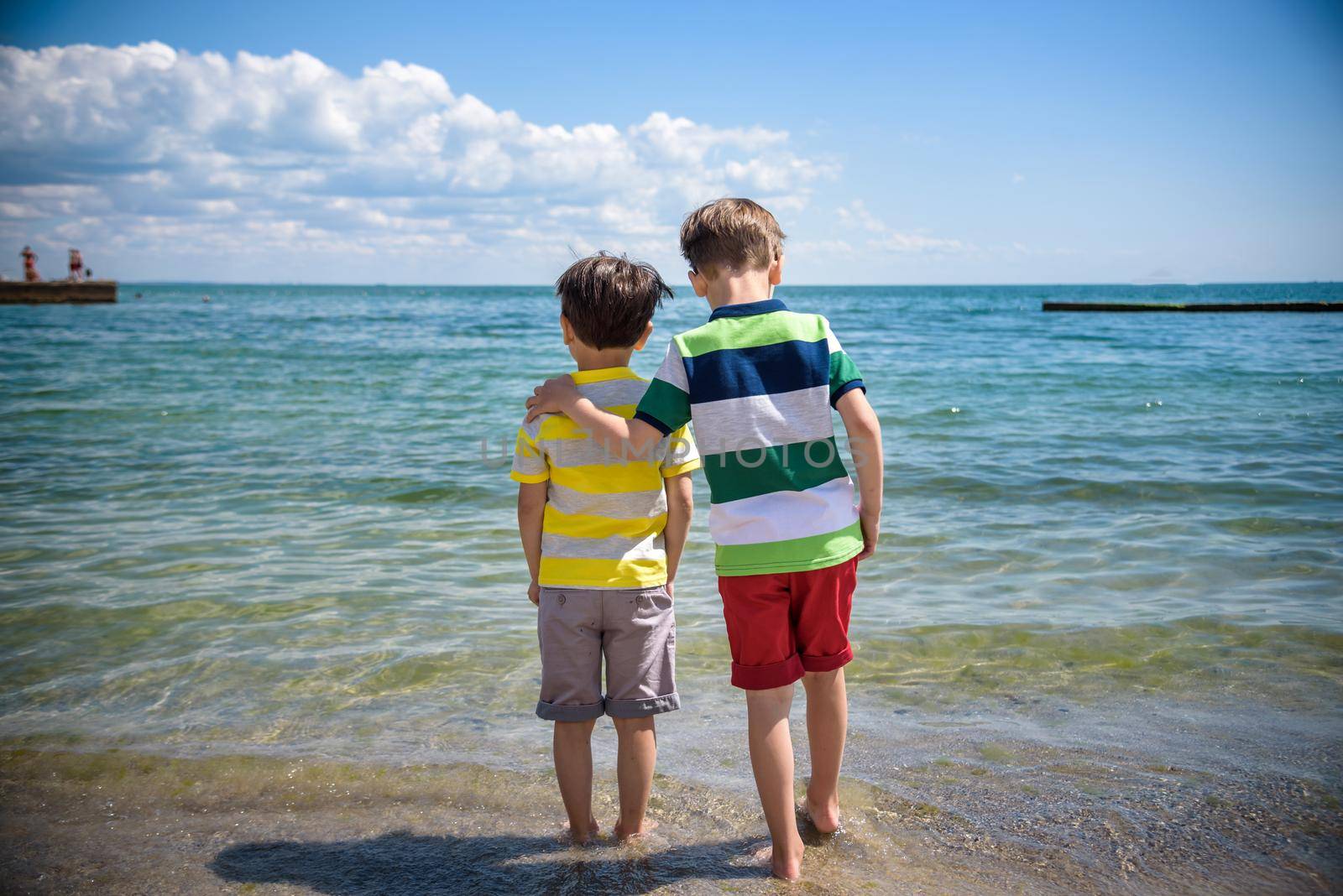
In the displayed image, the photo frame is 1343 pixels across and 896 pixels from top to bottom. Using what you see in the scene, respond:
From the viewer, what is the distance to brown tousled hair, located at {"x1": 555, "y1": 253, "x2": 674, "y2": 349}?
2332 millimetres

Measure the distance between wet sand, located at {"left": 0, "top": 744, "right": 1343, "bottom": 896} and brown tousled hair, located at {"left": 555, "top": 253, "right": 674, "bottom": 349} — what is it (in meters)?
1.47

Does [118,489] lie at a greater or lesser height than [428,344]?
lesser

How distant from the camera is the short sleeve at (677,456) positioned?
93.5 inches

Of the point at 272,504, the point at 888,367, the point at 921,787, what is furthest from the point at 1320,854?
the point at 888,367

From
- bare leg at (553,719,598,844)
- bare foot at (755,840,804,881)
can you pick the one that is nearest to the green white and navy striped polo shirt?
bare leg at (553,719,598,844)

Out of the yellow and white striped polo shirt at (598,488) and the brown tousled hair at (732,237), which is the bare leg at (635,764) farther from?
the brown tousled hair at (732,237)

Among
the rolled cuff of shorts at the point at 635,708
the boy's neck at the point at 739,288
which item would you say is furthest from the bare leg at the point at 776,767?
the boy's neck at the point at 739,288

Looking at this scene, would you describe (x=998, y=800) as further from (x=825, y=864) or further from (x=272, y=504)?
(x=272, y=504)

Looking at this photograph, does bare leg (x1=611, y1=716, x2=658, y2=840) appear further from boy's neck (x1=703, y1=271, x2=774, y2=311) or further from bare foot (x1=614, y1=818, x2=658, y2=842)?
boy's neck (x1=703, y1=271, x2=774, y2=311)

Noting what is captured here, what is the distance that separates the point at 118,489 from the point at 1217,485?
9162 mm

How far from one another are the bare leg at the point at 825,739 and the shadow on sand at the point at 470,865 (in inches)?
8.5

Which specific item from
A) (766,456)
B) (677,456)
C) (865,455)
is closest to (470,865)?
(677,456)

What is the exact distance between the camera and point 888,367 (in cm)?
1655

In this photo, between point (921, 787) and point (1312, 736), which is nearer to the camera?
point (921, 787)
